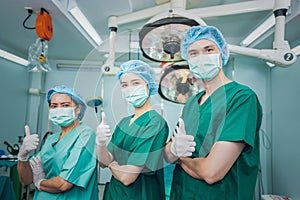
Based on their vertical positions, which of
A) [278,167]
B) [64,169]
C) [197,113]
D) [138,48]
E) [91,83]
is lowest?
[278,167]

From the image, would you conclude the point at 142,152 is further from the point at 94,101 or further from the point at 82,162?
the point at 82,162

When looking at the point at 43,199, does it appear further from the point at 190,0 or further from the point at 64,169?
the point at 190,0

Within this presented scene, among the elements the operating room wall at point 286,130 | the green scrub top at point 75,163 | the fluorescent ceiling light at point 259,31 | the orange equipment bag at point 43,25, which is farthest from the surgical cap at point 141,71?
the operating room wall at point 286,130

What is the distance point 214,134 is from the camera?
2.97 feet

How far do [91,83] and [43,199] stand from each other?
703 mm

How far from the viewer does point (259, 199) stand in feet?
9.64

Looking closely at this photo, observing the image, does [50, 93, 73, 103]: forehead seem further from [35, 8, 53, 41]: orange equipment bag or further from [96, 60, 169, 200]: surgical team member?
[35, 8, 53, 41]: orange equipment bag

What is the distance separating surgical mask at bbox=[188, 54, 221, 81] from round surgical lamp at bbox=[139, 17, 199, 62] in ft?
0.48

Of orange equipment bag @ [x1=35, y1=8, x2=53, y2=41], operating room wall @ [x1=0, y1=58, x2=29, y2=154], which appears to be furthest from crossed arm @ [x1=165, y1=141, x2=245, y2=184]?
operating room wall @ [x1=0, y1=58, x2=29, y2=154]

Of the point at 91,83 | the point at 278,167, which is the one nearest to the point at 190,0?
the point at 91,83

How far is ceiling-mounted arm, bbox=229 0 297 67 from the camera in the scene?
4.73ft

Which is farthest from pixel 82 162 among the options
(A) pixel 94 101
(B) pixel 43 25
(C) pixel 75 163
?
(B) pixel 43 25

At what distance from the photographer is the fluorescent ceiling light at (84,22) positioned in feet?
7.32

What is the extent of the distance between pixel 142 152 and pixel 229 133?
34 centimetres
